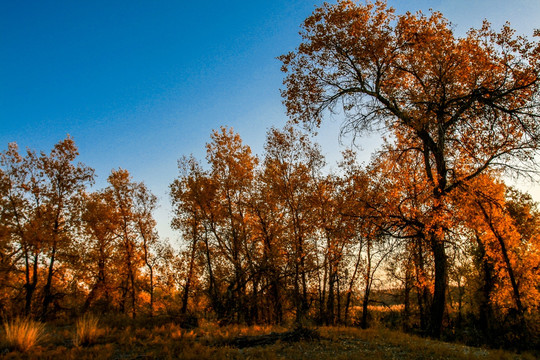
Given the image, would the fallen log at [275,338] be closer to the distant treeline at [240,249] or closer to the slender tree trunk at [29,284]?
the distant treeline at [240,249]

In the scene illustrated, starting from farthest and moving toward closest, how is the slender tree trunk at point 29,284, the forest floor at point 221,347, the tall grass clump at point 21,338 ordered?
the slender tree trunk at point 29,284 < the tall grass clump at point 21,338 < the forest floor at point 221,347

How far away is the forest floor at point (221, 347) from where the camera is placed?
6844 mm

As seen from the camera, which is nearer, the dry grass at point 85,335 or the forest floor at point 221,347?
the forest floor at point 221,347

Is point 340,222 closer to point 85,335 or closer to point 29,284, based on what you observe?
point 85,335

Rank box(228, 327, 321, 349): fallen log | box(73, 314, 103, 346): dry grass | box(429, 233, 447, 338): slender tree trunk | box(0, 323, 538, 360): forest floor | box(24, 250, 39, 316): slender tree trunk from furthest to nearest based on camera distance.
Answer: box(24, 250, 39, 316): slender tree trunk → box(429, 233, 447, 338): slender tree trunk → box(228, 327, 321, 349): fallen log → box(73, 314, 103, 346): dry grass → box(0, 323, 538, 360): forest floor

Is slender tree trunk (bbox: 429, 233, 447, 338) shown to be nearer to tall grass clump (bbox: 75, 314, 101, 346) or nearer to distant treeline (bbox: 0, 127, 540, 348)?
distant treeline (bbox: 0, 127, 540, 348)

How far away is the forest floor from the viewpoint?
269 inches

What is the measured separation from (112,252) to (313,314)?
1733 centimetres

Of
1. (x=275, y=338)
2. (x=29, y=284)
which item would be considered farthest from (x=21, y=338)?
(x=29, y=284)

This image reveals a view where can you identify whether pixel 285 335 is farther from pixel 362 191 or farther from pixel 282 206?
pixel 282 206

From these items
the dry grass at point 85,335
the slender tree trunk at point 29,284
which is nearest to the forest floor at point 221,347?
the dry grass at point 85,335

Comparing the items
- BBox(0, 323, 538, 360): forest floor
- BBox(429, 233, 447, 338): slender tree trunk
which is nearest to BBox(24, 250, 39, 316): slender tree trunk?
BBox(0, 323, 538, 360): forest floor

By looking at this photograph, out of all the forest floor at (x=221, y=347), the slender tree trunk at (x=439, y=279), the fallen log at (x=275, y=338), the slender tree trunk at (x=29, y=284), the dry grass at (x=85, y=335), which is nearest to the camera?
the forest floor at (x=221, y=347)

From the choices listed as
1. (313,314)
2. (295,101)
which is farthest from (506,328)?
(295,101)
